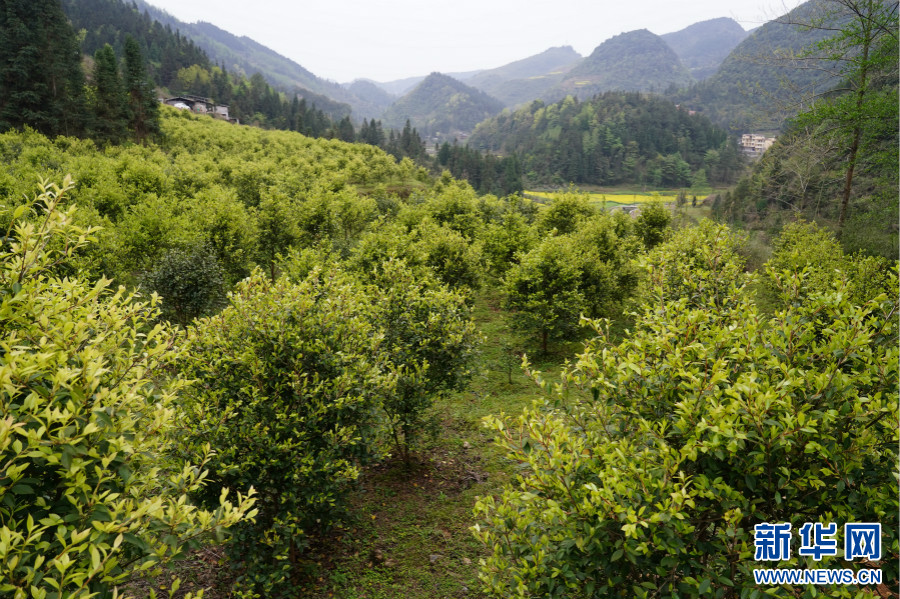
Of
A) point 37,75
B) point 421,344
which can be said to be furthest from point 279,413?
point 37,75

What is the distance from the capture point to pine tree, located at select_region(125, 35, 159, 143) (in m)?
51.4

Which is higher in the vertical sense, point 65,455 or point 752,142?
point 752,142

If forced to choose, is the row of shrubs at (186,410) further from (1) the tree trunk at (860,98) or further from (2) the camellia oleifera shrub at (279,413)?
(1) the tree trunk at (860,98)

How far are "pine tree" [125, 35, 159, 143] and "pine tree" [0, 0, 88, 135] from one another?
4.60 meters

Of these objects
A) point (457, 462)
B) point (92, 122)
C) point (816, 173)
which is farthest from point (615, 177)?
point (457, 462)

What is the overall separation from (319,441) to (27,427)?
12.8 ft

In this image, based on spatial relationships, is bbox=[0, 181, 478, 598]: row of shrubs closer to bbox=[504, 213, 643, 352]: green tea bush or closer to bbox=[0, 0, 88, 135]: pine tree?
bbox=[504, 213, 643, 352]: green tea bush

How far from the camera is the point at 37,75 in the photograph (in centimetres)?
4744

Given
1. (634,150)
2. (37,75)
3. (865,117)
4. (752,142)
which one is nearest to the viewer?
(865,117)

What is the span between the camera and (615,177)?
131000mm

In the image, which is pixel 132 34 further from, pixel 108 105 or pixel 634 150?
pixel 634 150

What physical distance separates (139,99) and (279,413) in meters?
62.8

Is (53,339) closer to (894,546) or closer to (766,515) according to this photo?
(766,515)

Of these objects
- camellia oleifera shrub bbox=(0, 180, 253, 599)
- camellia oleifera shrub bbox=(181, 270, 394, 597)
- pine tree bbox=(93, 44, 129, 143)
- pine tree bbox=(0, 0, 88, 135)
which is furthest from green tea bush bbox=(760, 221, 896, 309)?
pine tree bbox=(0, 0, 88, 135)
